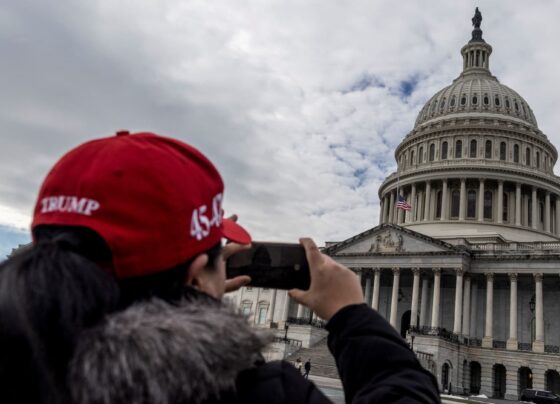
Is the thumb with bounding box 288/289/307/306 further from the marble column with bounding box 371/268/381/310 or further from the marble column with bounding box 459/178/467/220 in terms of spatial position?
the marble column with bounding box 459/178/467/220

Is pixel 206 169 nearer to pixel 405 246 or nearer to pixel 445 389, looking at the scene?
pixel 445 389

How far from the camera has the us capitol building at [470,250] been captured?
51.3 meters

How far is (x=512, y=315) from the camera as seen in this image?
52719 millimetres

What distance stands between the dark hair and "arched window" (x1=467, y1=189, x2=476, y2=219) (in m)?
72.4

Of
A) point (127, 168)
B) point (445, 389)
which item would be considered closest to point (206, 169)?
point (127, 168)

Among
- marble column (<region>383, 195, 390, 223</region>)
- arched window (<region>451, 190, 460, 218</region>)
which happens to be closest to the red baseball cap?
arched window (<region>451, 190, 460, 218</region>)

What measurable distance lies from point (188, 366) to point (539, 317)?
5647 centimetres

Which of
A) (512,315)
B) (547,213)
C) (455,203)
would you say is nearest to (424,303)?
(512,315)

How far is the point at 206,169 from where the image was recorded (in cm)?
202

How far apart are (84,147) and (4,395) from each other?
87 cm

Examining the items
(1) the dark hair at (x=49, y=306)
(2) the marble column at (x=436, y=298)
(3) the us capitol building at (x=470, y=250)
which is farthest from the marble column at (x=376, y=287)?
(1) the dark hair at (x=49, y=306)

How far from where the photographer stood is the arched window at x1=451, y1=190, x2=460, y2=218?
70.8m

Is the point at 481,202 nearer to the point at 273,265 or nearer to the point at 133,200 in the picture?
the point at 273,265

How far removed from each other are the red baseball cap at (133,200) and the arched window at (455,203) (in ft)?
237
